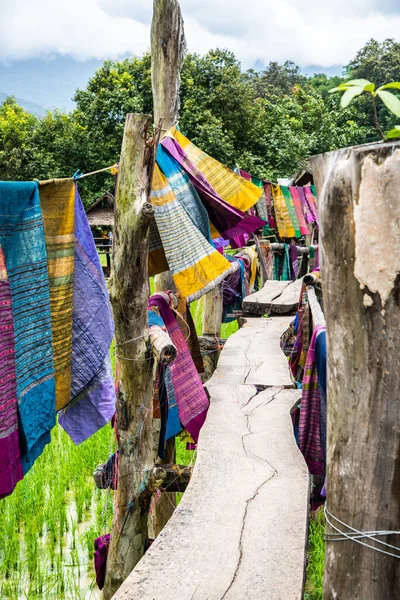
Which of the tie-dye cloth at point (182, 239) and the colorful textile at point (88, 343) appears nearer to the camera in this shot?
the colorful textile at point (88, 343)

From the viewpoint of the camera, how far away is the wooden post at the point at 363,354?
1.00 m

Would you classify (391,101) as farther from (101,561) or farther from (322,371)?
(101,561)

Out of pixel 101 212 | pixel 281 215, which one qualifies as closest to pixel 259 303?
pixel 281 215

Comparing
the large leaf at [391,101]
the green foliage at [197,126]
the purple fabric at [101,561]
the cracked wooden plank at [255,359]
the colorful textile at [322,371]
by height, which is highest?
the green foliage at [197,126]

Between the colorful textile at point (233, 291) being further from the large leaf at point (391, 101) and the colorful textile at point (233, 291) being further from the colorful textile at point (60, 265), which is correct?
the large leaf at point (391, 101)

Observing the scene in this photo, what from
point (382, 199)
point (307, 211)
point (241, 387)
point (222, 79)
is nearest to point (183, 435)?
point (241, 387)

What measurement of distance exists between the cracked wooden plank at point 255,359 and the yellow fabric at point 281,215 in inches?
152

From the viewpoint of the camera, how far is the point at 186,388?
2.80m

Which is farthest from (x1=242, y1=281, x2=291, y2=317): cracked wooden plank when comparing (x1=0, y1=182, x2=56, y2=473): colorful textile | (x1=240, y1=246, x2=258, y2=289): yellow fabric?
(x1=0, y1=182, x2=56, y2=473): colorful textile

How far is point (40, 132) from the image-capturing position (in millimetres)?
19781

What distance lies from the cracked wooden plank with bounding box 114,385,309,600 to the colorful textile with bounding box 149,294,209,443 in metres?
0.24

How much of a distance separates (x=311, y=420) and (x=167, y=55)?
6.75 ft

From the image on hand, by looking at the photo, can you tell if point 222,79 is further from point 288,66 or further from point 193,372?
point 288,66

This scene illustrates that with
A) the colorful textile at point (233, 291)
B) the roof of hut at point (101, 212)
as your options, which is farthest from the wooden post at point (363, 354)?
the roof of hut at point (101, 212)
